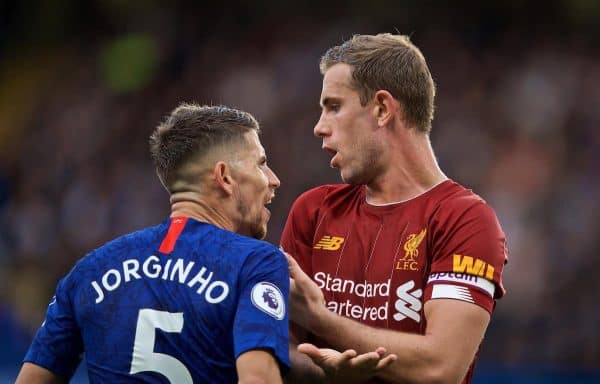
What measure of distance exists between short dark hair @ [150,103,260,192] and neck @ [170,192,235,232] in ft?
0.29

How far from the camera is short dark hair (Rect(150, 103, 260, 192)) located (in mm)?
3816

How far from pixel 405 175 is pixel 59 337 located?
1413mm

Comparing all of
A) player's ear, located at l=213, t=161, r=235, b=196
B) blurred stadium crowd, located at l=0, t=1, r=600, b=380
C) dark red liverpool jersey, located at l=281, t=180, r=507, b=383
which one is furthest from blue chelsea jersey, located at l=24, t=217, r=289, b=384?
blurred stadium crowd, located at l=0, t=1, r=600, b=380

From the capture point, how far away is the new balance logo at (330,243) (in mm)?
4160

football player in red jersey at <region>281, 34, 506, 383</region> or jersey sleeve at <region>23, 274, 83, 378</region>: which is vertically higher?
football player in red jersey at <region>281, 34, 506, 383</region>

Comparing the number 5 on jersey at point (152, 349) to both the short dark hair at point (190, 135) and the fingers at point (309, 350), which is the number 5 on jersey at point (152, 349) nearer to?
the fingers at point (309, 350)

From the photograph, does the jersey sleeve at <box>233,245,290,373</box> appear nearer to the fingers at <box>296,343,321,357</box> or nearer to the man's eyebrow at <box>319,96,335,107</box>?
the fingers at <box>296,343,321,357</box>

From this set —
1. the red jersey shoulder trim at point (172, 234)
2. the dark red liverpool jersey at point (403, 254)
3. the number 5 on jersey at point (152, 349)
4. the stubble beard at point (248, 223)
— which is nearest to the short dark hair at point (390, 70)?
the dark red liverpool jersey at point (403, 254)

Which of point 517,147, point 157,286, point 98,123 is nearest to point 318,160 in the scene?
point 517,147

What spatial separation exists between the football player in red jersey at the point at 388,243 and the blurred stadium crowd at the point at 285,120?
19.5 ft

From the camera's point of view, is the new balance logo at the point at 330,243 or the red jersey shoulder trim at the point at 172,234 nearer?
the red jersey shoulder trim at the point at 172,234

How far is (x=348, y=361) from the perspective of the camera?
3.60 m

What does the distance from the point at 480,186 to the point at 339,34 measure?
2.96 meters

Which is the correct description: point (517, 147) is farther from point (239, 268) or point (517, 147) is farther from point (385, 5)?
point (239, 268)
